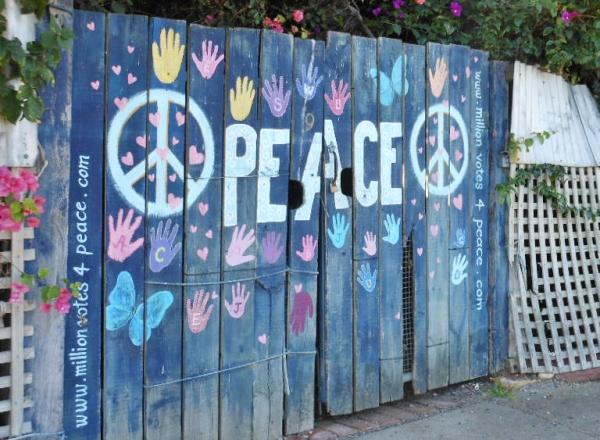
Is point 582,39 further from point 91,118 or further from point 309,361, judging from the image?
point 91,118

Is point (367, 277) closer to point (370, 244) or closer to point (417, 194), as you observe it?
point (370, 244)

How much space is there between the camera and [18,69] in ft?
9.60

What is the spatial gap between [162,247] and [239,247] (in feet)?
1.46

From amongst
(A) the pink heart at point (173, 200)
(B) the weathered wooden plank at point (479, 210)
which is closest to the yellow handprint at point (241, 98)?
(A) the pink heart at point (173, 200)

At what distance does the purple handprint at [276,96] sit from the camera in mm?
→ 3885

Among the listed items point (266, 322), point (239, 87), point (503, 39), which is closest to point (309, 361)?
point (266, 322)

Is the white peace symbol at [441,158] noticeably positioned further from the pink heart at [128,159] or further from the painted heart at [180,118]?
the pink heart at [128,159]

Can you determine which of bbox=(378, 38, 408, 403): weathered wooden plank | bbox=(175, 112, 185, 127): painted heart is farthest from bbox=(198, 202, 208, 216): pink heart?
bbox=(378, 38, 408, 403): weathered wooden plank

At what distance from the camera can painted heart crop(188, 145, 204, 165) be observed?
3.61 meters

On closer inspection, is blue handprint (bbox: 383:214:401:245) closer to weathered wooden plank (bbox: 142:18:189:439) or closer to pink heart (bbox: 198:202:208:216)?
pink heart (bbox: 198:202:208:216)

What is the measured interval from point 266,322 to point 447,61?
82.8 inches

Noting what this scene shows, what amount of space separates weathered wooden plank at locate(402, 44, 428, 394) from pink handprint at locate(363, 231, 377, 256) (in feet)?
0.82

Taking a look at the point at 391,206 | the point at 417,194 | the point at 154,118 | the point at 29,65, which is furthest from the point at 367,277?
the point at 29,65

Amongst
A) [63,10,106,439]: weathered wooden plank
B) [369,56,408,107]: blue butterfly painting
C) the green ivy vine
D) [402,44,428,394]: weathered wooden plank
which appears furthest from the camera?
[402,44,428,394]: weathered wooden plank
